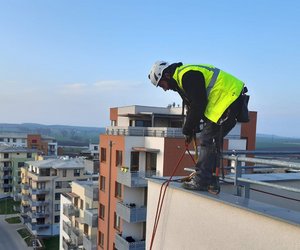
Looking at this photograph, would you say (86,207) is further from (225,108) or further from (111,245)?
(225,108)

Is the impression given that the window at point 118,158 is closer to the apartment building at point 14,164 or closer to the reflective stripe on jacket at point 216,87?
the reflective stripe on jacket at point 216,87

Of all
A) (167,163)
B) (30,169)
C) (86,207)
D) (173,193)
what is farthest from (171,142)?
(30,169)

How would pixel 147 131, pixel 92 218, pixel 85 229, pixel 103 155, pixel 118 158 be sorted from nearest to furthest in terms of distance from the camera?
1. pixel 147 131
2. pixel 118 158
3. pixel 103 155
4. pixel 92 218
5. pixel 85 229

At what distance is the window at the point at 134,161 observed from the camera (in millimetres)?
27297

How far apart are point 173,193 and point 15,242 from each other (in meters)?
54.4

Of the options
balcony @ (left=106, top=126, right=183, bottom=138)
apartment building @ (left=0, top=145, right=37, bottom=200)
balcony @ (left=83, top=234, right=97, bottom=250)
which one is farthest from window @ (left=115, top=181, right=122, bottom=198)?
apartment building @ (left=0, top=145, right=37, bottom=200)

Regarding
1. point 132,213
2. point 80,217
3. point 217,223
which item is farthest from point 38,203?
point 217,223

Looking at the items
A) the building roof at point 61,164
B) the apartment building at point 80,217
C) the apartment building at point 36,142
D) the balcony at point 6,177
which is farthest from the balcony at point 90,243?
the apartment building at point 36,142

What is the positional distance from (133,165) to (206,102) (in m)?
23.4

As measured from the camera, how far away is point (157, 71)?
4746 millimetres

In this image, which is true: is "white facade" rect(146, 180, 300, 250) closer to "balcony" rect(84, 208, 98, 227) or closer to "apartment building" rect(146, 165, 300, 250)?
"apartment building" rect(146, 165, 300, 250)

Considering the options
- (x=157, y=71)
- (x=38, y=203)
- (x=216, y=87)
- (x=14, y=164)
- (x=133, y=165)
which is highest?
(x=157, y=71)

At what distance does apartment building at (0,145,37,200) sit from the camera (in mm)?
77062

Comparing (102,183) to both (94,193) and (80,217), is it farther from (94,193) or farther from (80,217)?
(80,217)
